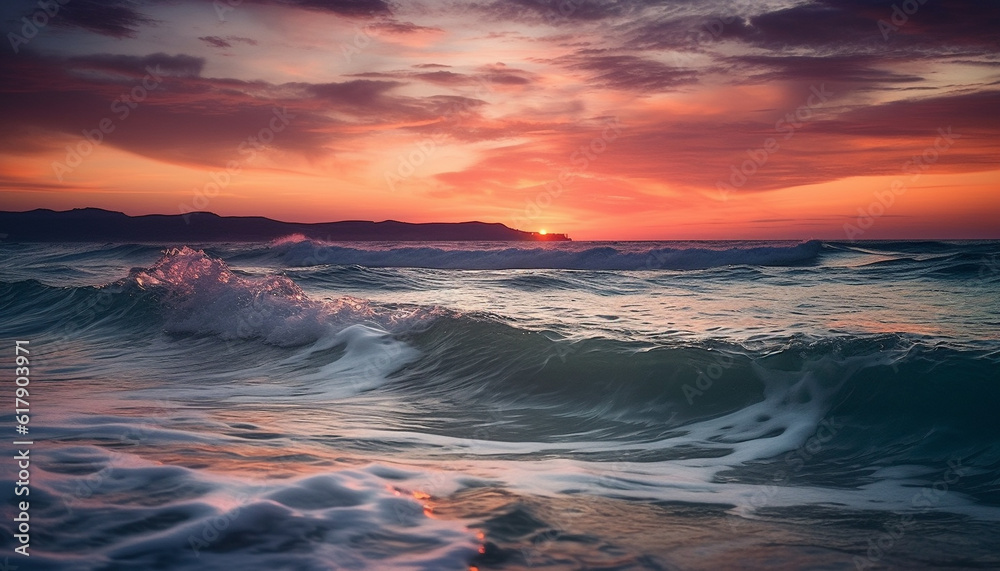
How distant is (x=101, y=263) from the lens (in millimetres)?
29828

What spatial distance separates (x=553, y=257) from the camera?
32.9 meters

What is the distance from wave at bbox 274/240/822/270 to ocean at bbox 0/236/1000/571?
56.8 ft

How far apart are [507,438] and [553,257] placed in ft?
91.6

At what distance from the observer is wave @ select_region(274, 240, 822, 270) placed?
94.8 feet

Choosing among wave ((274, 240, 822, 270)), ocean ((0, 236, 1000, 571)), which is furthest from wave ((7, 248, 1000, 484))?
wave ((274, 240, 822, 270))

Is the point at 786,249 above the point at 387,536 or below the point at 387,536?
above

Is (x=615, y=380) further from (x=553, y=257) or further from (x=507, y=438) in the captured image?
(x=553, y=257)

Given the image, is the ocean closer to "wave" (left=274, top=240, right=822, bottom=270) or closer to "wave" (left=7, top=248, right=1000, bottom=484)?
"wave" (left=7, top=248, right=1000, bottom=484)

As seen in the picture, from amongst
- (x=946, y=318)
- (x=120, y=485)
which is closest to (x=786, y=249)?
(x=946, y=318)

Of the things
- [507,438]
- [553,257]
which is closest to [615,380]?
[507,438]

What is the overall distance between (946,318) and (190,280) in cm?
1302

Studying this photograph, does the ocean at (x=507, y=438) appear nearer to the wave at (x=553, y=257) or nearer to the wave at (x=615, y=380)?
the wave at (x=615, y=380)

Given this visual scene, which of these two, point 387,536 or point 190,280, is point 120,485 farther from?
point 190,280

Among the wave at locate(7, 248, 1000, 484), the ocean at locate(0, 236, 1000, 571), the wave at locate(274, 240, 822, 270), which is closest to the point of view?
the ocean at locate(0, 236, 1000, 571)
